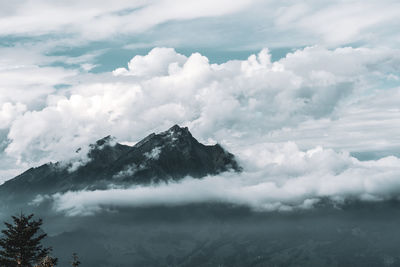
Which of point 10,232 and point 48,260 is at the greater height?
point 10,232

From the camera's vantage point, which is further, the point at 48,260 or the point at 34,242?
the point at 34,242

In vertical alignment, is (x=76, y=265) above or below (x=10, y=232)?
below

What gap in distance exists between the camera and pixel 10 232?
3740 inches

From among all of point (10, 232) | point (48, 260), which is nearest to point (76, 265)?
point (48, 260)

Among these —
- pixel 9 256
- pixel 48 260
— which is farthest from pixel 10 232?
pixel 48 260

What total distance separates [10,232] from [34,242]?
5.41m

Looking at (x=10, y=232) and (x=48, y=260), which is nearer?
(x=48, y=260)

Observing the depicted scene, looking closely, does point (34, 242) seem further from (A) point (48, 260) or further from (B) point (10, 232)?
(A) point (48, 260)

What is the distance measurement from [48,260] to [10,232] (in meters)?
15.5

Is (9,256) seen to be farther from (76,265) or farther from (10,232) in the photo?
(76,265)

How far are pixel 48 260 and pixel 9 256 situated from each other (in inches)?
538

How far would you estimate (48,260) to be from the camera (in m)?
Result: 84.8

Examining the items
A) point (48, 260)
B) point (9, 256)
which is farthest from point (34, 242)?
point (48, 260)

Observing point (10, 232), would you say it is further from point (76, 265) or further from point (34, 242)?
point (76, 265)
